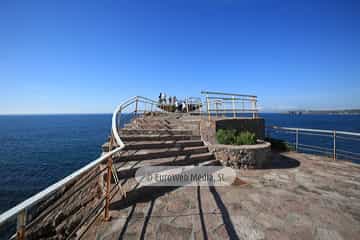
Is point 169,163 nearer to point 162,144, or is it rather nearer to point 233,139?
point 162,144

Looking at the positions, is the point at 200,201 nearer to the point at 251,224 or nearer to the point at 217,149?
the point at 251,224

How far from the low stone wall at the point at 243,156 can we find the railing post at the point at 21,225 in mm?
4813

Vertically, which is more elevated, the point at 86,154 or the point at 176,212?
the point at 176,212

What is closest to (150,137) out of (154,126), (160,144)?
(160,144)

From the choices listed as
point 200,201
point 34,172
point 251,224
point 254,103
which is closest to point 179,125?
point 254,103

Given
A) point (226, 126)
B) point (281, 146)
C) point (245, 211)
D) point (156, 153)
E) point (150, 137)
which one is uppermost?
point (226, 126)

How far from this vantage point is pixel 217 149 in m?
5.42

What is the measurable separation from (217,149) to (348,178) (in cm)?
360

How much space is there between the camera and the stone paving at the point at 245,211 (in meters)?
2.45

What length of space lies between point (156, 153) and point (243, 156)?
9.14 ft

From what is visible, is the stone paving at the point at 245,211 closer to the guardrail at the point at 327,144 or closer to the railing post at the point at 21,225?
the railing post at the point at 21,225

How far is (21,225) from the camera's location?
4.15 feet

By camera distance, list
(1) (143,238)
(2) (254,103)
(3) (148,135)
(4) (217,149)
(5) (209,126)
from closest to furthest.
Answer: (1) (143,238) → (4) (217,149) → (3) (148,135) → (5) (209,126) → (2) (254,103)

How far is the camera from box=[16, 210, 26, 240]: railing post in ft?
4.09
